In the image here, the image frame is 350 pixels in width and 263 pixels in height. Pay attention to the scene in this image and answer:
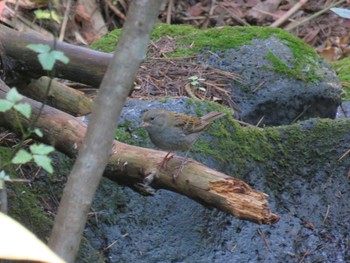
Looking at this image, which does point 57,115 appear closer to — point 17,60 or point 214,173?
point 17,60

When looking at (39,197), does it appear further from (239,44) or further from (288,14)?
(288,14)

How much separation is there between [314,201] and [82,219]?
295cm

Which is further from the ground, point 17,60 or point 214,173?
point 17,60

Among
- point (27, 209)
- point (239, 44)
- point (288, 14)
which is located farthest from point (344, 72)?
point (27, 209)

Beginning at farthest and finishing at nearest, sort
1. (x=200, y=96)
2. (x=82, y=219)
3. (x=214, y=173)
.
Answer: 1. (x=200, y=96)
2. (x=214, y=173)
3. (x=82, y=219)

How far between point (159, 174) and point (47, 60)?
152cm

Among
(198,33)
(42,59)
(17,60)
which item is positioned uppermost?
(42,59)

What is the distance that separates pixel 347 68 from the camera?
7.57 meters

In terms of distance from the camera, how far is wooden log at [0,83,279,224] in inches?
129

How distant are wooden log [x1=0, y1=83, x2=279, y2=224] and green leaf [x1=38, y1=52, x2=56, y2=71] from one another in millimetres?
1308

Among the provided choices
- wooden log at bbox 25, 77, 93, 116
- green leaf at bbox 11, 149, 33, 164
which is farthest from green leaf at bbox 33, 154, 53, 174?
wooden log at bbox 25, 77, 93, 116

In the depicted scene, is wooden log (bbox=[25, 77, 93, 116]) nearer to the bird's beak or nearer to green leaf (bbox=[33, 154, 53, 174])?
the bird's beak

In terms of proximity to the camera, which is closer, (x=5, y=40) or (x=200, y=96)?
(x=5, y=40)

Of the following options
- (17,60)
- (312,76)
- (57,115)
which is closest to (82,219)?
(57,115)
